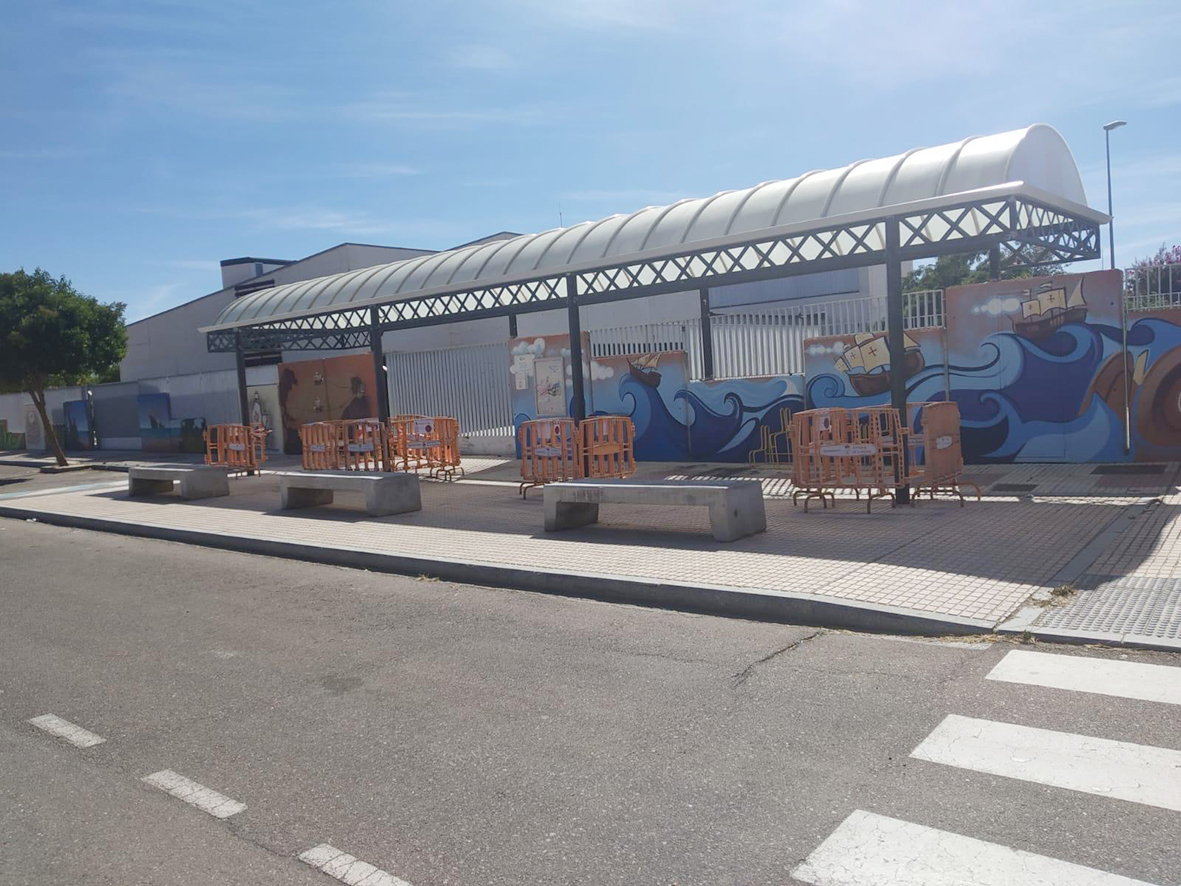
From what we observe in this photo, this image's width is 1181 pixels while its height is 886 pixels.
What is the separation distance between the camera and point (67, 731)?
5.56 meters

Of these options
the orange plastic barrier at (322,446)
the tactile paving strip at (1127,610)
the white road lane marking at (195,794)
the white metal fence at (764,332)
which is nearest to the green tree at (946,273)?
the white metal fence at (764,332)

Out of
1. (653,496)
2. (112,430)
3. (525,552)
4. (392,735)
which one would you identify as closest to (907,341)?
(653,496)

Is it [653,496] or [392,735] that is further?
[653,496]

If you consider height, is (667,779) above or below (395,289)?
below

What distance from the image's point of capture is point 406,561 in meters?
10.1

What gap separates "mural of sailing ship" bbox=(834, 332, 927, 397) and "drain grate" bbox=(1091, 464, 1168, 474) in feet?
10.6

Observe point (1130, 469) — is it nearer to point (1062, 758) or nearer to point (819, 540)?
point (819, 540)

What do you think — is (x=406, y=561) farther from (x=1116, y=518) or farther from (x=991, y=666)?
(x=1116, y=518)

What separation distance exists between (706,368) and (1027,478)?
22.5ft

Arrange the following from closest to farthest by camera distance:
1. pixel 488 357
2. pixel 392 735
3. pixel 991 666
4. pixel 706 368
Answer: pixel 392 735
pixel 991 666
pixel 706 368
pixel 488 357

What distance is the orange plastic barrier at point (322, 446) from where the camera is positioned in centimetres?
1923

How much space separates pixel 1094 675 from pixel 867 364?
11.0m

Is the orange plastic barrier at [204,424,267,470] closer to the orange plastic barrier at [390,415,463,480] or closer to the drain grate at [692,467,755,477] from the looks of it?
the orange plastic barrier at [390,415,463,480]

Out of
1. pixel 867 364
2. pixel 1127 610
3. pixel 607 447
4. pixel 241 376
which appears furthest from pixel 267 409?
pixel 1127 610
